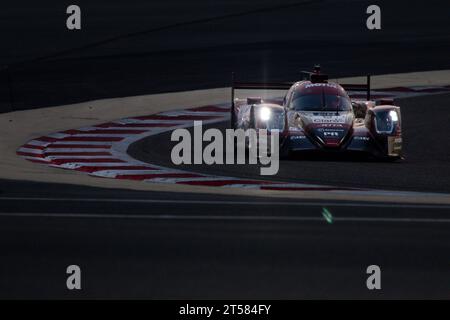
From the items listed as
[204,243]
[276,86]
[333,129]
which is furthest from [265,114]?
[204,243]

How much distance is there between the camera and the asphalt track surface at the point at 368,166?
55.3ft

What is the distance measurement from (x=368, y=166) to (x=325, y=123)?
915mm

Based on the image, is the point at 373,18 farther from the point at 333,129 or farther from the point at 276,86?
the point at 333,129

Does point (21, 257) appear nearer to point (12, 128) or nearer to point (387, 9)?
point (12, 128)

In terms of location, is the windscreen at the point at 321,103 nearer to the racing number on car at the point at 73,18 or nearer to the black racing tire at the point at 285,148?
the black racing tire at the point at 285,148

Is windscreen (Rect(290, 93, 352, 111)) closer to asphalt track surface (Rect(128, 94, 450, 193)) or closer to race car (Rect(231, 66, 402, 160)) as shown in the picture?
race car (Rect(231, 66, 402, 160))

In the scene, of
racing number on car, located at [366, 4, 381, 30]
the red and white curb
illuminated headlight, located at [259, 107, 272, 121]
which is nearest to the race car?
illuminated headlight, located at [259, 107, 272, 121]

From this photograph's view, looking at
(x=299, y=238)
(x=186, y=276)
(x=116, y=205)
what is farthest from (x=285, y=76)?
(x=186, y=276)

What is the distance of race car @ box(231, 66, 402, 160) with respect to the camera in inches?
729

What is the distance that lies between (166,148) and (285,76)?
26.0 ft

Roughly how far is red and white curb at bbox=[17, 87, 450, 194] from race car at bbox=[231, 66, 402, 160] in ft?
5.92

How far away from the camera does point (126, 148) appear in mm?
20219

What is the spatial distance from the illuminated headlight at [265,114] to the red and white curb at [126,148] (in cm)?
178

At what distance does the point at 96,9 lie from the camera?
128 ft
